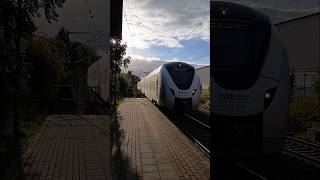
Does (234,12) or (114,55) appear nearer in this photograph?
(234,12)

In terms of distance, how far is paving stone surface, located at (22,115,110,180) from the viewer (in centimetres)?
382

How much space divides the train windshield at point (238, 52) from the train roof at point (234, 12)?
0.34ft

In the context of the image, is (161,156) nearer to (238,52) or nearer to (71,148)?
(238,52)

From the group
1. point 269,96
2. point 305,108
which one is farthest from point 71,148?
point 305,108

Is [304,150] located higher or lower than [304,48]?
lower

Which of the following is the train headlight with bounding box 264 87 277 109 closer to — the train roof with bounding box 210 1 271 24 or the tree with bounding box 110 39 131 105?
the train roof with bounding box 210 1 271 24

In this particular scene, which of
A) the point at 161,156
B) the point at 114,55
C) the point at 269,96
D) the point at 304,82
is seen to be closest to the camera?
the point at 304,82

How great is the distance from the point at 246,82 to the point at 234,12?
890 mm

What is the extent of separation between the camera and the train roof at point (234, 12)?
457 cm

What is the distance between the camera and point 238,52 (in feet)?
16.7

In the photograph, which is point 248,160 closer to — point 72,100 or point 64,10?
point 72,100

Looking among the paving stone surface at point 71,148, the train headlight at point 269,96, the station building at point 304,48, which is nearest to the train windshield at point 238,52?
the train headlight at point 269,96

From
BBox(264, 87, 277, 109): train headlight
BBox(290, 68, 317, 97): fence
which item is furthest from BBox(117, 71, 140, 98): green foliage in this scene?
BBox(290, 68, 317, 97): fence

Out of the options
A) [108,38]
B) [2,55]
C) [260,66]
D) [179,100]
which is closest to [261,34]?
[260,66]
